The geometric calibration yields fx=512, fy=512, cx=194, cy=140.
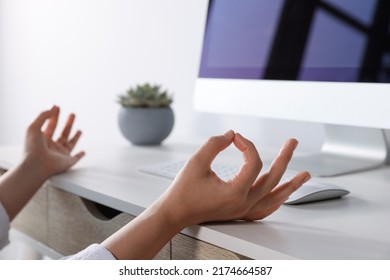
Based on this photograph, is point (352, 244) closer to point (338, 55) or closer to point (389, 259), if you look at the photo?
point (389, 259)

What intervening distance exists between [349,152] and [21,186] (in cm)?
55

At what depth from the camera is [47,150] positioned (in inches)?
33.7

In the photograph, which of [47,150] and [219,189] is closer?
[219,189]

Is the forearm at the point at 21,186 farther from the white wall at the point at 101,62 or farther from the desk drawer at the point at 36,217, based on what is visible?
the white wall at the point at 101,62

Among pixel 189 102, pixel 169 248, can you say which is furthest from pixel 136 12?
pixel 169 248

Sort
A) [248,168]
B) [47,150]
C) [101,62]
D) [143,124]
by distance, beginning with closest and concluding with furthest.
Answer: [248,168] → [47,150] → [143,124] → [101,62]

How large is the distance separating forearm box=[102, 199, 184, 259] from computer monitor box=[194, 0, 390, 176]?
1.06ft

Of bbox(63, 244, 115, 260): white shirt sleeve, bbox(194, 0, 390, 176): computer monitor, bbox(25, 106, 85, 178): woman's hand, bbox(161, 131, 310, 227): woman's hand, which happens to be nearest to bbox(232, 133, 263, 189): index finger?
bbox(161, 131, 310, 227): woman's hand

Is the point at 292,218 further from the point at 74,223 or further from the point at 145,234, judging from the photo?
the point at 74,223

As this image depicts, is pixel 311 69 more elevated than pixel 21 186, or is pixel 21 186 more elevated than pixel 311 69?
pixel 311 69

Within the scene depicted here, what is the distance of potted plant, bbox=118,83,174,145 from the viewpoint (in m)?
1.09

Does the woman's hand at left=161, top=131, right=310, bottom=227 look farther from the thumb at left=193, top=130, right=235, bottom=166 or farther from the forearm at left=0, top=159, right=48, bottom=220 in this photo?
the forearm at left=0, top=159, right=48, bottom=220

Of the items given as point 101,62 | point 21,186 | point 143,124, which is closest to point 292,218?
point 21,186
